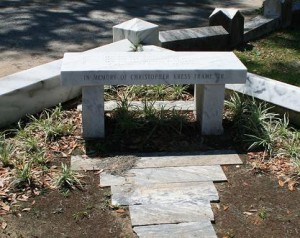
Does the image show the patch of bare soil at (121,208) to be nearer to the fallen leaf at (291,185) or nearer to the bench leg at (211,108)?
the fallen leaf at (291,185)

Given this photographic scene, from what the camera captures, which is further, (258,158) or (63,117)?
(63,117)

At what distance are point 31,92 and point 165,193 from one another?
6.71ft

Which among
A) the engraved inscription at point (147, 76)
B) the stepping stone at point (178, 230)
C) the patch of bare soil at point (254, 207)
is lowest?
the patch of bare soil at point (254, 207)

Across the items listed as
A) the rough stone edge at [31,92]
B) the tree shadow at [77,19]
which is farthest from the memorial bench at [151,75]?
the tree shadow at [77,19]

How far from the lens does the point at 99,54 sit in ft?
18.2

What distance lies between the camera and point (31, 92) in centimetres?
563

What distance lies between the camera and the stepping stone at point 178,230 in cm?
391

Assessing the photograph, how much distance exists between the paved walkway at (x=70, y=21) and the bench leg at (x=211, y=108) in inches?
112

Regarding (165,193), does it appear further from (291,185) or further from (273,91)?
(273,91)

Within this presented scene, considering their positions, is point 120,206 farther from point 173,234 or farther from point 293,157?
point 293,157

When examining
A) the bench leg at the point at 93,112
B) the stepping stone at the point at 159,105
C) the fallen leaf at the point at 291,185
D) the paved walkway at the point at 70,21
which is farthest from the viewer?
the paved walkway at the point at 70,21

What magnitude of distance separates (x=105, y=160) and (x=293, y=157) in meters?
1.76

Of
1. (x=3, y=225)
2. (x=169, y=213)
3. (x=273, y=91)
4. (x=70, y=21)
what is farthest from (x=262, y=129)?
(x=70, y=21)

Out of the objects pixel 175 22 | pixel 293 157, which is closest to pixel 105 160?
pixel 293 157
